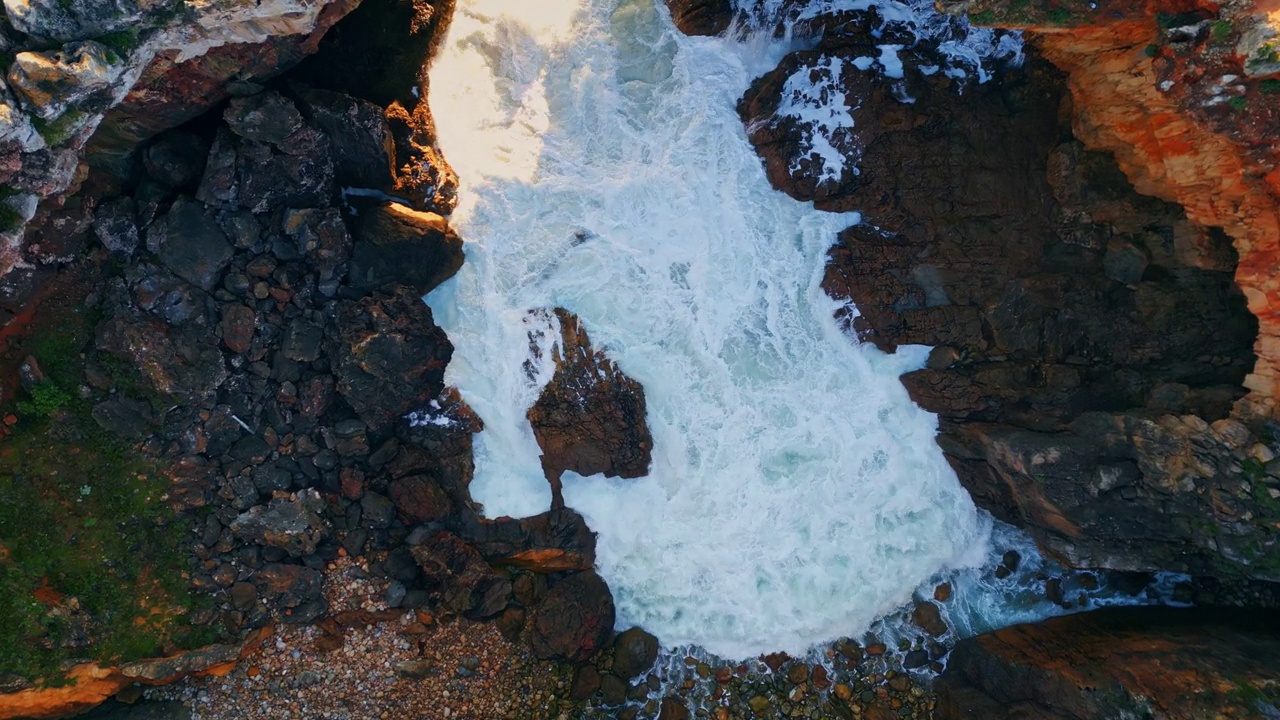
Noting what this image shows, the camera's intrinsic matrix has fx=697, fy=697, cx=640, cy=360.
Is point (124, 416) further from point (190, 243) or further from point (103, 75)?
point (103, 75)

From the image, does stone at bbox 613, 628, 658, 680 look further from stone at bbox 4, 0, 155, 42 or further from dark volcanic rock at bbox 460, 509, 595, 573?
stone at bbox 4, 0, 155, 42

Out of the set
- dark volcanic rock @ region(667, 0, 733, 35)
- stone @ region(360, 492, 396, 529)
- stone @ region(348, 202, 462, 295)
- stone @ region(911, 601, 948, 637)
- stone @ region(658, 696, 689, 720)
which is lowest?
stone @ region(658, 696, 689, 720)

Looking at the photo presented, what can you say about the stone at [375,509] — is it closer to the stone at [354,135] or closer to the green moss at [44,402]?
the green moss at [44,402]

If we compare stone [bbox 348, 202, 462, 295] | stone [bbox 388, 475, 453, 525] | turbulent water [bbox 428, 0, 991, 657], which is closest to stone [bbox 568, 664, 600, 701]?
turbulent water [bbox 428, 0, 991, 657]

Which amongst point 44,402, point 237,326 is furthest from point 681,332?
point 44,402

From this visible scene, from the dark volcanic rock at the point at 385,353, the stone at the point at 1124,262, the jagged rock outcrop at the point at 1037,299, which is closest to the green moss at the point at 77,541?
the dark volcanic rock at the point at 385,353

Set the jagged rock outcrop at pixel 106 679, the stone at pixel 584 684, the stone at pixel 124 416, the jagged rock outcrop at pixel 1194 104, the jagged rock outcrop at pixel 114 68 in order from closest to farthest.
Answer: the jagged rock outcrop at pixel 114 68 → the jagged rock outcrop at pixel 1194 104 → the jagged rock outcrop at pixel 106 679 → the stone at pixel 124 416 → the stone at pixel 584 684
